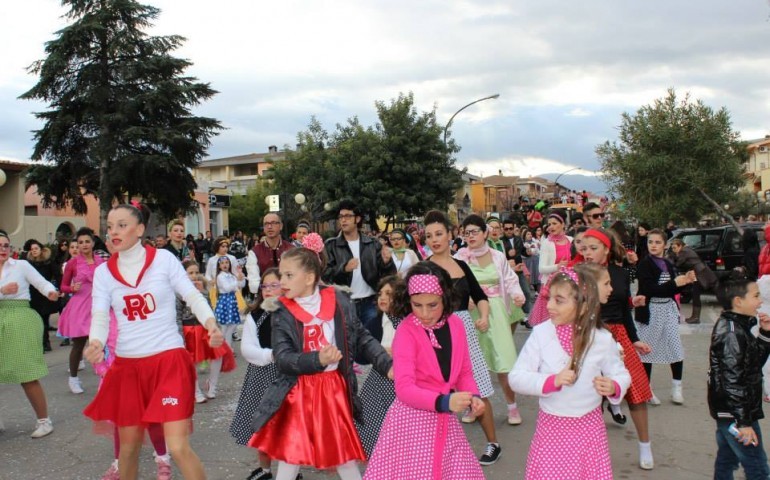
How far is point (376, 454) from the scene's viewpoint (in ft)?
10.4

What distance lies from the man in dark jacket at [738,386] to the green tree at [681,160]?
17.8 metres

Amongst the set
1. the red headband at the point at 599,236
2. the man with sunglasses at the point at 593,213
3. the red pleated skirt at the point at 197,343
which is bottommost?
the red pleated skirt at the point at 197,343

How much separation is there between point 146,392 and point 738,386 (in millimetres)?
3294

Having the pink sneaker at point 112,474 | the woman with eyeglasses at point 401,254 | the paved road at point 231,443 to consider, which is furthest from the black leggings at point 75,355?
the woman with eyeglasses at point 401,254

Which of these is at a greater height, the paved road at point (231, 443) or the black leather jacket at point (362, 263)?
the black leather jacket at point (362, 263)

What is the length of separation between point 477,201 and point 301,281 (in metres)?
85.0

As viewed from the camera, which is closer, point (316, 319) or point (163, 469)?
point (316, 319)

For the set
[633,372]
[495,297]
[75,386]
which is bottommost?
[75,386]

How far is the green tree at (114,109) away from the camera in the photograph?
30.1m

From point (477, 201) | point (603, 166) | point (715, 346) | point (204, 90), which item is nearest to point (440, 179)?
point (603, 166)

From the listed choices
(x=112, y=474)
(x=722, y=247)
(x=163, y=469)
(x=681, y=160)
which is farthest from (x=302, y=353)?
(x=681, y=160)

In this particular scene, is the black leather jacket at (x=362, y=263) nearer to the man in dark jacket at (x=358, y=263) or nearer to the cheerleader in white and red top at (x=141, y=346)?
the man in dark jacket at (x=358, y=263)

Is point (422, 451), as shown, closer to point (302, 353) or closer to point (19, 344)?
point (302, 353)

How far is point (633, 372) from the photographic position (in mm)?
4660
